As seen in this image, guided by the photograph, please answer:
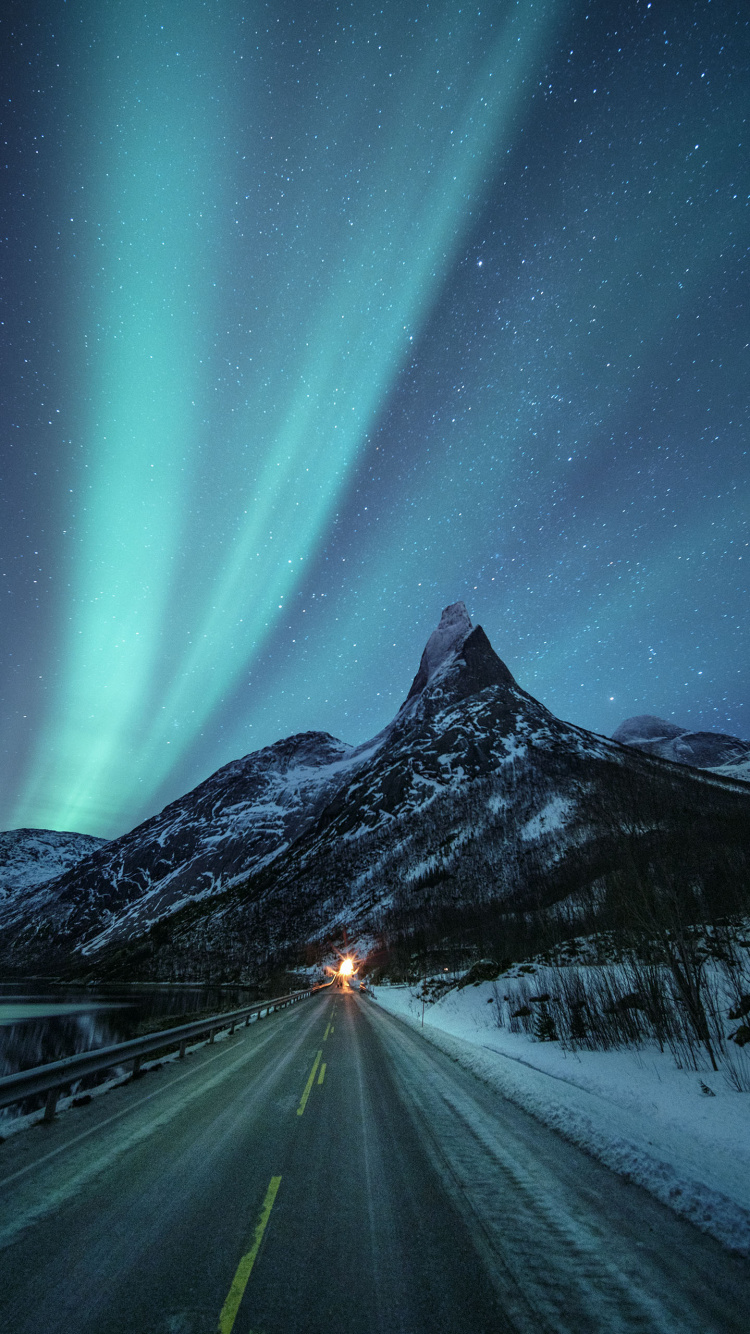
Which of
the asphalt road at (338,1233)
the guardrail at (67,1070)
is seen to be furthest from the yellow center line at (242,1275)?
the guardrail at (67,1070)

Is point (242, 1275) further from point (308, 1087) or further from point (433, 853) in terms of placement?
point (433, 853)

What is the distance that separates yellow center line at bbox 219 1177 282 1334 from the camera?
3096 mm

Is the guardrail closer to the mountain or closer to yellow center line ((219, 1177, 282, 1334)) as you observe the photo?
yellow center line ((219, 1177, 282, 1334))

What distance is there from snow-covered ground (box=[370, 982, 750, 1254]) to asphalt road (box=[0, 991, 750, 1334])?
0.30 m

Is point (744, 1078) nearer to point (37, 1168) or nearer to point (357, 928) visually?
point (37, 1168)

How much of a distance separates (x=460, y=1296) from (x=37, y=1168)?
16.6ft

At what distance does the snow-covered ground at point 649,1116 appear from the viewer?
14.9 feet

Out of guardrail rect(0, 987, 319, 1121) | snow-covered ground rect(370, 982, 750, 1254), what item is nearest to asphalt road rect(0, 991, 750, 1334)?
snow-covered ground rect(370, 982, 750, 1254)

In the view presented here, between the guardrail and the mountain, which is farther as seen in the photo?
the mountain

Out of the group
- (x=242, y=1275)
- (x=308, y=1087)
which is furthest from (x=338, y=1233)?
(x=308, y=1087)

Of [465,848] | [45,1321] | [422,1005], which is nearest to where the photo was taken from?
[45,1321]

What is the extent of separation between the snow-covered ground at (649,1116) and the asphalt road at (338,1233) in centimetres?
30

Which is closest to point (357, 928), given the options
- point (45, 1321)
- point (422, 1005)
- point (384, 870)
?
point (384, 870)

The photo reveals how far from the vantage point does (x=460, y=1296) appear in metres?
3.34
